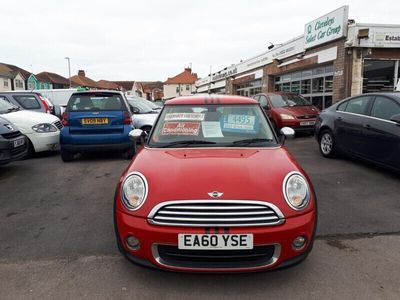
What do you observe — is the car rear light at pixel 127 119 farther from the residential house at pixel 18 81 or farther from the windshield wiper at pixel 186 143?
the residential house at pixel 18 81

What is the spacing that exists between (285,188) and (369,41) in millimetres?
12063

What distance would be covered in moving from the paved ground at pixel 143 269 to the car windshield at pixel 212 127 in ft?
4.02

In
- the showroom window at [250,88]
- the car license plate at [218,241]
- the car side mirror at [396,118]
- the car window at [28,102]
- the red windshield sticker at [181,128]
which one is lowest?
the car license plate at [218,241]

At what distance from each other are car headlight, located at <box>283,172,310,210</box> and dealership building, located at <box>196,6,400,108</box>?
11496mm

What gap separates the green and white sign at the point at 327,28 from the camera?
1323 centimetres

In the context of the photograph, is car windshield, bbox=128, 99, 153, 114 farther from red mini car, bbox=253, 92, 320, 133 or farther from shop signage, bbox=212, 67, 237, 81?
shop signage, bbox=212, 67, 237, 81

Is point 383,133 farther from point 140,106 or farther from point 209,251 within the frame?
point 140,106

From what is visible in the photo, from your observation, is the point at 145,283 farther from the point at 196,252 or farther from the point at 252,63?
the point at 252,63

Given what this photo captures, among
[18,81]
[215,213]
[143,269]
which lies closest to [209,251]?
[215,213]

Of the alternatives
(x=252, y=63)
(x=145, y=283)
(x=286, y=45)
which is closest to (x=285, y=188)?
(x=145, y=283)

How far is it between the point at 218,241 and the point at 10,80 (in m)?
56.7

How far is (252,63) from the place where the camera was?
2494 centimetres

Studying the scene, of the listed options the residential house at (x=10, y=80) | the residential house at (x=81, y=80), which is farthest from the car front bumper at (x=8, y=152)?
the residential house at (x=81, y=80)

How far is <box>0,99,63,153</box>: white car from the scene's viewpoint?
8289 millimetres
